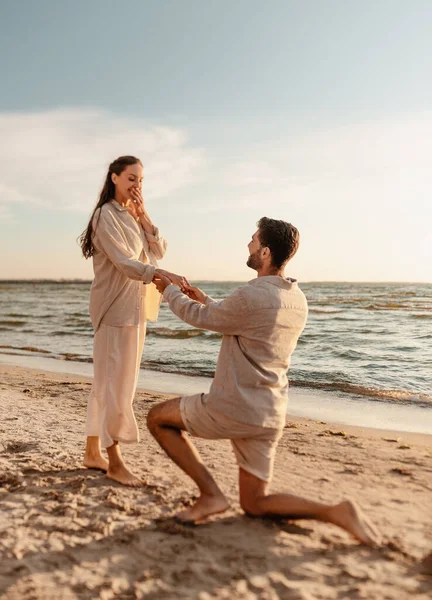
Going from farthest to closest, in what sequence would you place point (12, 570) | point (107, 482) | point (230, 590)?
point (107, 482), point (12, 570), point (230, 590)

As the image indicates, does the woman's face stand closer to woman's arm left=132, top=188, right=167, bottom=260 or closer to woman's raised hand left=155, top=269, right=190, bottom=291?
woman's arm left=132, top=188, right=167, bottom=260

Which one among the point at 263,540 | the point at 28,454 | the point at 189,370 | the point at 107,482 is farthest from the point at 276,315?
the point at 189,370

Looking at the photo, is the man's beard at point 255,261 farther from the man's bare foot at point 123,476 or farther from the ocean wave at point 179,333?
the ocean wave at point 179,333

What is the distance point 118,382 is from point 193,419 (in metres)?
0.98

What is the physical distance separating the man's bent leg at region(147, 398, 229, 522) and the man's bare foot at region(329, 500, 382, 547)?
0.67 metres

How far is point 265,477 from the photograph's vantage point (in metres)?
3.09

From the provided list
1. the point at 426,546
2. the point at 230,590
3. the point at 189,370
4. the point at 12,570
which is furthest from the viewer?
the point at 189,370

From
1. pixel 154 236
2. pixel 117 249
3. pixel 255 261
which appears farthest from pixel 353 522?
pixel 154 236

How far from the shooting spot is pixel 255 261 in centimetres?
321

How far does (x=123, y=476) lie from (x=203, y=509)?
0.90 m

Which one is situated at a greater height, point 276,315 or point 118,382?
point 276,315

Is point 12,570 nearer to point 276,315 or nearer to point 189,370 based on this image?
point 276,315

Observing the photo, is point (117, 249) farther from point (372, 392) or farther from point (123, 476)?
point (372, 392)

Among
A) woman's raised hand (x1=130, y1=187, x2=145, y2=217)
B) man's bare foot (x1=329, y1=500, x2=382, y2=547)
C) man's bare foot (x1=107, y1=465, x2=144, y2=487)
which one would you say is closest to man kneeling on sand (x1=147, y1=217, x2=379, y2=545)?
man's bare foot (x1=329, y1=500, x2=382, y2=547)
